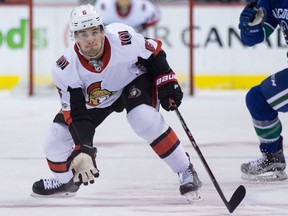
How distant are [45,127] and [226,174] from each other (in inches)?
81.4

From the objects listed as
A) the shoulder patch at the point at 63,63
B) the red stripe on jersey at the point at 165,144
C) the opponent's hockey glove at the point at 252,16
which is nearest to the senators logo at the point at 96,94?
the shoulder patch at the point at 63,63

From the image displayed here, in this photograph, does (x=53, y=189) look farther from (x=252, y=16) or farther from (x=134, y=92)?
(x=252, y=16)

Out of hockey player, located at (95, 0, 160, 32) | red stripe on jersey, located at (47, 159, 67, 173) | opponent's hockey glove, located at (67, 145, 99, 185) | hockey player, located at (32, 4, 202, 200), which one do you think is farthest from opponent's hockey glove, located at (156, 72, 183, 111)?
hockey player, located at (95, 0, 160, 32)

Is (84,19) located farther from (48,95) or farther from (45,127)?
(48,95)

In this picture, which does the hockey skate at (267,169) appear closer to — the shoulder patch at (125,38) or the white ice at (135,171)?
the white ice at (135,171)

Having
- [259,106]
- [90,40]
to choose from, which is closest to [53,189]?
[90,40]

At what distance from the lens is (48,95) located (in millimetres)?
8141

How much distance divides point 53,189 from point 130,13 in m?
4.54

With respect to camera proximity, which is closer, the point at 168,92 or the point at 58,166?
the point at 168,92

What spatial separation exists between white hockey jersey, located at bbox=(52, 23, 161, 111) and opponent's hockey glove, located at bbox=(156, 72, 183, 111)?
4.8 inches

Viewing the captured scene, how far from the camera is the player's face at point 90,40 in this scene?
3.29m

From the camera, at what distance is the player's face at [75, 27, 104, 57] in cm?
329

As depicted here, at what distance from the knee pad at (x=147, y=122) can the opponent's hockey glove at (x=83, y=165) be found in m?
0.24

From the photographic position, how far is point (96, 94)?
3453 mm
